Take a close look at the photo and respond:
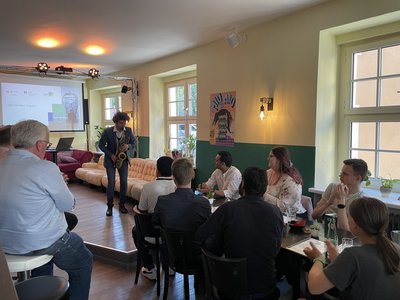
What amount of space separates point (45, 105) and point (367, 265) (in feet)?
26.8

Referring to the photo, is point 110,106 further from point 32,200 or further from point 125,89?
point 32,200

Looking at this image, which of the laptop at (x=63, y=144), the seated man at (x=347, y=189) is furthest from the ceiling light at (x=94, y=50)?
the seated man at (x=347, y=189)

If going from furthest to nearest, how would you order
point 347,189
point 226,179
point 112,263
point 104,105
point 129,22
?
point 104,105 < point 129,22 < point 226,179 < point 112,263 < point 347,189

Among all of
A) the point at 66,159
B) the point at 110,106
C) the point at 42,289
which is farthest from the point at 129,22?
the point at 110,106

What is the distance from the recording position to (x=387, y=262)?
1334mm

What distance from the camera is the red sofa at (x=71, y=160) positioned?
26.3 ft

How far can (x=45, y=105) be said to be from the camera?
26.0ft

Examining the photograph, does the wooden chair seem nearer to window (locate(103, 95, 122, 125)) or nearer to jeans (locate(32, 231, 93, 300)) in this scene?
jeans (locate(32, 231, 93, 300))

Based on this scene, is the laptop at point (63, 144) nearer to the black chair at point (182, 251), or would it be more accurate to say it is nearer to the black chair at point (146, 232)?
the black chair at point (146, 232)

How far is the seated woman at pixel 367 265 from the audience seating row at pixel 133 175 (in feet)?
14.9

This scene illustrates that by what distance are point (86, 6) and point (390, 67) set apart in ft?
11.4

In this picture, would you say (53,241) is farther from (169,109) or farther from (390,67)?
(169,109)

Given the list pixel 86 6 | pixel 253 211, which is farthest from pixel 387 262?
pixel 86 6

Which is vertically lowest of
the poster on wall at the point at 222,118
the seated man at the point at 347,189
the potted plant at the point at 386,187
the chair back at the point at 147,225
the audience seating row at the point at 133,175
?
the audience seating row at the point at 133,175
